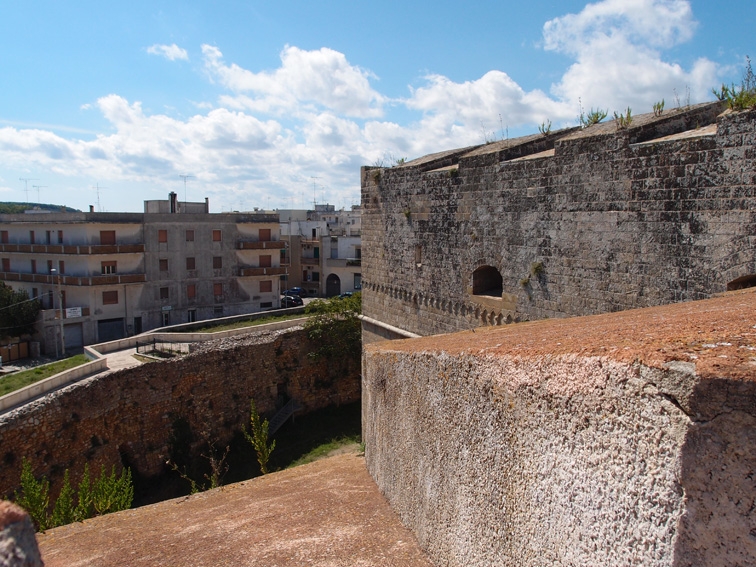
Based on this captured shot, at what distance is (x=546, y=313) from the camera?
920cm

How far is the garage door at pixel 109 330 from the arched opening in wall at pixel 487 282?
68.6 feet

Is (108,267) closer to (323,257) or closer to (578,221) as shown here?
(323,257)

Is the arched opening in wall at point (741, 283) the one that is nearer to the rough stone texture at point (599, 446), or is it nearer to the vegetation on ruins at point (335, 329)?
the rough stone texture at point (599, 446)

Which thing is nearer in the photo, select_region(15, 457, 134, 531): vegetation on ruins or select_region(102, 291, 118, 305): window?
select_region(15, 457, 134, 531): vegetation on ruins

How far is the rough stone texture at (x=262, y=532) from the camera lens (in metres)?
4.80

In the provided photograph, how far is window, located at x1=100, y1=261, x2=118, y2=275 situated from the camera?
26.3 metres

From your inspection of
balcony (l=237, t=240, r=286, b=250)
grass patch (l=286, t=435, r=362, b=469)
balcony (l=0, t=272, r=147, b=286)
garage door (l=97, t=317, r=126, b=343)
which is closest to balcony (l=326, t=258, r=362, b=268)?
balcony (l=237, t=240, r=286, b=250)

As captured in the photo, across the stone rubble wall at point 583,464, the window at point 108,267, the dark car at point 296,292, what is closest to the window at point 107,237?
the window at point 108,267

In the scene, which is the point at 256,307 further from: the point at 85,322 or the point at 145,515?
the point at 145,515

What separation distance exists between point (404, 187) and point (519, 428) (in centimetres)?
980

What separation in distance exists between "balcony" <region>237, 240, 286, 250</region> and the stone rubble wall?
1068 inches

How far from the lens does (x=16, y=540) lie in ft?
7.67

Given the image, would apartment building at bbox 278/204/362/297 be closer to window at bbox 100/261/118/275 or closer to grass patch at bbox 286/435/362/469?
window at bbox 100/261/118/275

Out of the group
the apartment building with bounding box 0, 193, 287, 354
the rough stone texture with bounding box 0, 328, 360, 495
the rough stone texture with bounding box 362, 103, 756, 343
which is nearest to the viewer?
the rough stone texture with bounding box 362, 103, 756, 343
